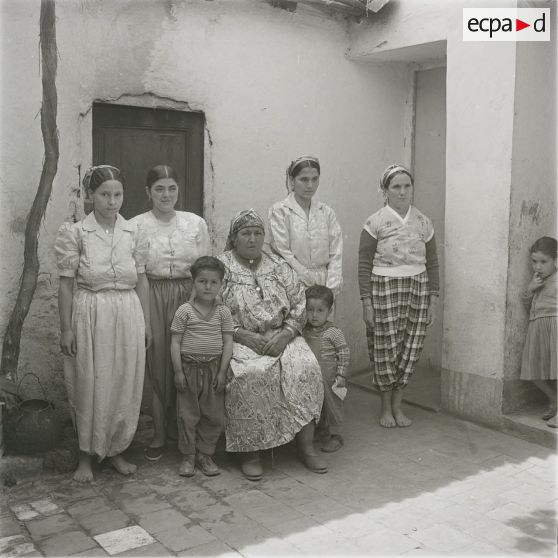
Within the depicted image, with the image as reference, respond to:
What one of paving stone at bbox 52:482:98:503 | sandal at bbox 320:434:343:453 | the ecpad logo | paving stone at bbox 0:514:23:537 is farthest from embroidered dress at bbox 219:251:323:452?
the ecpad logo

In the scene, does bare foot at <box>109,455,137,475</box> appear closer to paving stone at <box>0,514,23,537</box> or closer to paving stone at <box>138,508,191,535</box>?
paving stone at <box>138,508,191,535</box>

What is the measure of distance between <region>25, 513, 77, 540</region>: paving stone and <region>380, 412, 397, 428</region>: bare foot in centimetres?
254

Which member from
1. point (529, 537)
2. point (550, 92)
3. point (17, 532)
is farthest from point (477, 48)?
point (17, 532)

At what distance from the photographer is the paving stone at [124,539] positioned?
3.67 meters

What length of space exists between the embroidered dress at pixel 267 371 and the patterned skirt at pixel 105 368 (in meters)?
0.63

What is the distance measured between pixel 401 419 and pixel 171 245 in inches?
88.8

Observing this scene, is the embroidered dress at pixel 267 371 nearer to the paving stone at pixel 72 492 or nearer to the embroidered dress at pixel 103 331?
the embroidered dress at pixel 103 331

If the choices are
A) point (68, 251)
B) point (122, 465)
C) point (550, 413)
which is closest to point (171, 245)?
point (68, 251)

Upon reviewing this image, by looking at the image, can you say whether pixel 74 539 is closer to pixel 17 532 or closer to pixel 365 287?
pixel 17 532

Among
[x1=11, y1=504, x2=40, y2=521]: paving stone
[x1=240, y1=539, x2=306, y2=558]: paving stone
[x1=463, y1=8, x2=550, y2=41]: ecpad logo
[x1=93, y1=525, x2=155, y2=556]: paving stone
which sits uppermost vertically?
[x1=463, y1=8, x2=550, y2=41]: ecpad logo

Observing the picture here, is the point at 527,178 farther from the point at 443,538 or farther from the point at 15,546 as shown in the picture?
the point at 15,546

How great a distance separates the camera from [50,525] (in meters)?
3.94

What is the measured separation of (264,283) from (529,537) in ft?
7.35

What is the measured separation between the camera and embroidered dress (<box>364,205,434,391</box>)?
547 cm
